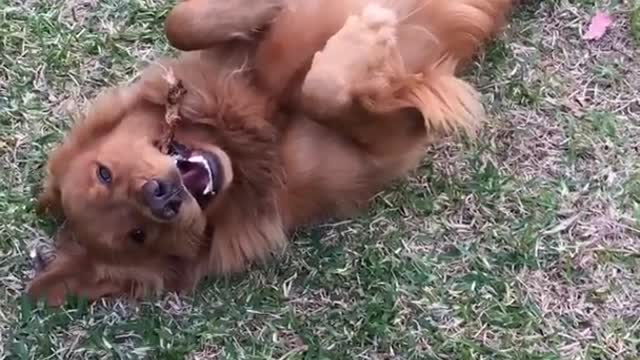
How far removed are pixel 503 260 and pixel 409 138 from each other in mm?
500

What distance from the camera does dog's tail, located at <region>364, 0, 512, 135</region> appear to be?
3.42m

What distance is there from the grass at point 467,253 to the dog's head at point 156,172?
233 mm

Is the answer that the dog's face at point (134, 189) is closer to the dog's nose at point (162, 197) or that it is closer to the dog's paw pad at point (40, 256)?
the dog's nose at point (162, 197)

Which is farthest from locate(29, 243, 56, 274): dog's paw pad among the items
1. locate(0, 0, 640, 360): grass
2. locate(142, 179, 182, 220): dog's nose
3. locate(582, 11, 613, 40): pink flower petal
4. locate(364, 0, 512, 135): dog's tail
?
locate(582, 11, 613, 40): pink flower petal

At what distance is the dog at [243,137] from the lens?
3.33 meters

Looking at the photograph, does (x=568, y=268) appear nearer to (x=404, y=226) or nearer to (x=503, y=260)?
(x=503, y=260)

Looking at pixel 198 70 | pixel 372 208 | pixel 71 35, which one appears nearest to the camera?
pixel 198 70

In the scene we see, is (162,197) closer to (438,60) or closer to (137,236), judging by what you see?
(137,236)

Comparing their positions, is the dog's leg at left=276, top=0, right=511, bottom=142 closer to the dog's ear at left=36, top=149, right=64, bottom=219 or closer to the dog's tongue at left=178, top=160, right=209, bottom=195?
the dog's tongue at left=178, top=160, right=209, bottom=195

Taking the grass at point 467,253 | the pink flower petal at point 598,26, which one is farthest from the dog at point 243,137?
the pink flower petal at point 598,26

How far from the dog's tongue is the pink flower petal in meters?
1.53

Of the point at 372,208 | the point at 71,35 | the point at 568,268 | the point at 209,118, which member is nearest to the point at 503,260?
the point at 568,268

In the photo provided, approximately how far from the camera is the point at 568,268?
138 inches

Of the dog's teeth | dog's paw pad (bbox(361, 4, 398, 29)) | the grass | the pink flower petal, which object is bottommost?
the grass
